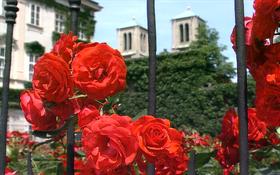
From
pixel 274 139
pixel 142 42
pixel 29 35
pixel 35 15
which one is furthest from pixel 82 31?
pixel 142 42

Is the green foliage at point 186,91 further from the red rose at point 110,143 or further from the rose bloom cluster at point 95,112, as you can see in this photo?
the red rose at point 110,143

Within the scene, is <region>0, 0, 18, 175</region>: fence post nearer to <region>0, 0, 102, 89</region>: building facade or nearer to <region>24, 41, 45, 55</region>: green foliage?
<region>0, 0, 102, 89</region>: building facade

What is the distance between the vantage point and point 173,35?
5531 cm

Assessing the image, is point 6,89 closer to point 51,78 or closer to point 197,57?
point 51,78

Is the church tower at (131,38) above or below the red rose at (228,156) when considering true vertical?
above

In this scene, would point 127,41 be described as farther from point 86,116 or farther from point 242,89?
point 242,89

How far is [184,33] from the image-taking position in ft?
178

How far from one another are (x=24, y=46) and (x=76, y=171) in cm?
2050

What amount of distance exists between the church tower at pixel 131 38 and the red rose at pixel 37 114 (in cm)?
5483

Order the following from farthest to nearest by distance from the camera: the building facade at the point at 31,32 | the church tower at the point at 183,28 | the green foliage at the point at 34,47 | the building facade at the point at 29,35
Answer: the church tower at the point at 183,28 < the green foliage at the point at 34,47 < the building facade at the point at 31,32 < the building facade at the point at 29,35

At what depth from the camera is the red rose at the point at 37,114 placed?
0.99 metres

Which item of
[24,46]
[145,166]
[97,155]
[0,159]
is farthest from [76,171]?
[24,46]

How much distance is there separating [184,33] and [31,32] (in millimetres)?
34550

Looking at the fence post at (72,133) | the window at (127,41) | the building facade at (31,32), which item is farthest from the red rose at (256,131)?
the window at (127,41)
